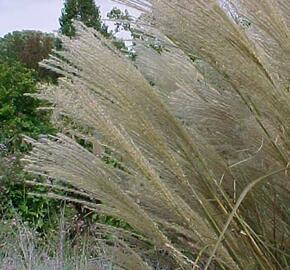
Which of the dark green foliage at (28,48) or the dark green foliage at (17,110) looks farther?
the dark green foliage at (28,48)

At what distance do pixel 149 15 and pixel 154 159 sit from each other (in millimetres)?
410

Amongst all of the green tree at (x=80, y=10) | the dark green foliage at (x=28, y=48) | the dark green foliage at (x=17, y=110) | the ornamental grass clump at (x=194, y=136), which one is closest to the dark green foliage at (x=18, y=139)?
the dark green foliage at (x=17, y=110)

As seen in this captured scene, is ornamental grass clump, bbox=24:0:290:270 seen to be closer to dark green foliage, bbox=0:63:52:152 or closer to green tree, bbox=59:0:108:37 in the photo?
dark green foliage, bbox=0:63:52:152

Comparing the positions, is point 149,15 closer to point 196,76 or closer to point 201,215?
point 196,76

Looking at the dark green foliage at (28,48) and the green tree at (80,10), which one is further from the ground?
the green tree at (80,10)

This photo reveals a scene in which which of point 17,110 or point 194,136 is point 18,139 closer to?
point 17,110

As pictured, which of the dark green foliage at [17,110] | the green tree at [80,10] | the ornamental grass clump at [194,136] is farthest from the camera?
the green tree at [80,10]

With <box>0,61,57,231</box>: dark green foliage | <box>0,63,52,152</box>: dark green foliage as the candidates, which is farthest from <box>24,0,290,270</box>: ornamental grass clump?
<box>0,63,52,152</box>: dark green foliage

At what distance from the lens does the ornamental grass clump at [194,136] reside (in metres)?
1.86

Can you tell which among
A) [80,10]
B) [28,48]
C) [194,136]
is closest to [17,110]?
[80,10]

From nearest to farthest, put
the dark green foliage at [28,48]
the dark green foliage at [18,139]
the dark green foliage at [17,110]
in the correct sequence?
the dark green foliage at [18,139] → the dark green foliage at [17,110] → the dark green foliage at [28,48]

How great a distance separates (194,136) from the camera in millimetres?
2113

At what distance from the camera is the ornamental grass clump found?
1.86 m

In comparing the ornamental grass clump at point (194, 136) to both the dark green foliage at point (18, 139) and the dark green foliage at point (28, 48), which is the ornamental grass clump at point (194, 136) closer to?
the dark green foliage at point (18, 139)
